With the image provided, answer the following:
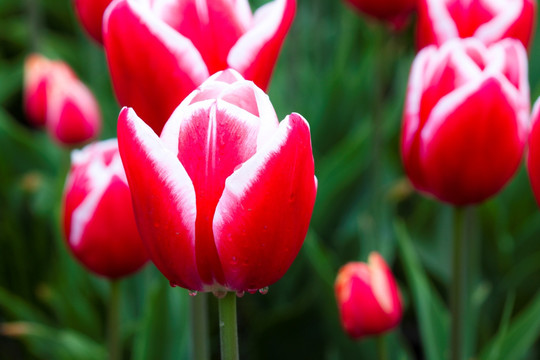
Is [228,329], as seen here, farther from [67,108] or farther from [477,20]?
[67,108]

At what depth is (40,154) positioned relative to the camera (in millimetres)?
1442

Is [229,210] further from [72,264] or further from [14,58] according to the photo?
[14,58]

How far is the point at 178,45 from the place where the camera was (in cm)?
49

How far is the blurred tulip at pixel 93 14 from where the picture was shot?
62 cm

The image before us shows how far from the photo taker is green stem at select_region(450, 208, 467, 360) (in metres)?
0.62

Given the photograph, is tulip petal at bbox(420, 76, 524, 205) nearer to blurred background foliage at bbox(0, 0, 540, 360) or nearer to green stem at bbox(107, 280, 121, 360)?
blurred background foliage at bbox(0, 0, 540, 360)

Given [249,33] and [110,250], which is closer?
[249,33]

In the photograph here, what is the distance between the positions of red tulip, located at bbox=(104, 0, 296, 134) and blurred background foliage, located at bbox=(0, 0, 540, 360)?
0.29 m

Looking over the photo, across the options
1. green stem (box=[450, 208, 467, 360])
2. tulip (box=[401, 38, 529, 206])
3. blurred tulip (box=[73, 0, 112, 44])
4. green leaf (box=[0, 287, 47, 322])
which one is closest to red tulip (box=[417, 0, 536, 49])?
tulip (box=[401, 38, 529, 206])

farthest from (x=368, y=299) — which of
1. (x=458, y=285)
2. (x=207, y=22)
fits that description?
(x=207, y=22)

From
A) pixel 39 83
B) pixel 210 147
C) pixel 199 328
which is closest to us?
pixel 210 147

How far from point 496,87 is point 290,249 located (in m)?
0.25

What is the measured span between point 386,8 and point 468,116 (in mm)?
315

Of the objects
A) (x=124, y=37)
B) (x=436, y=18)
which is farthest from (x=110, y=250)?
(x=436, y=18)
